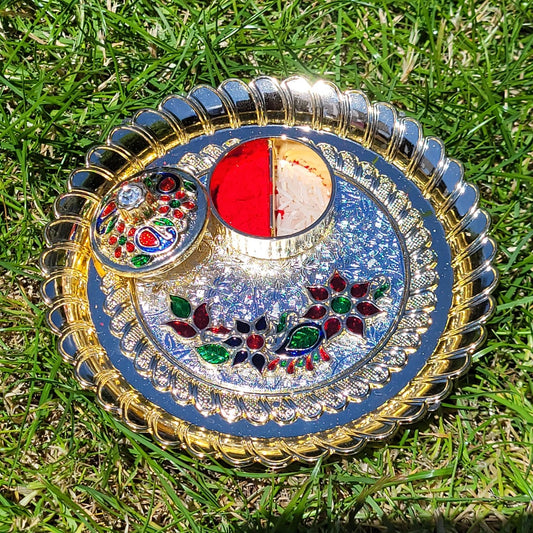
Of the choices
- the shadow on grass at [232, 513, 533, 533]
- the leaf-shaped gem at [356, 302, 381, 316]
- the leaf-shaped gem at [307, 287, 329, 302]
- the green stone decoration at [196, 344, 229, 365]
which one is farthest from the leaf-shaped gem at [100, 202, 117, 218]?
the shadow on grass at [232, 513, 533, 533]

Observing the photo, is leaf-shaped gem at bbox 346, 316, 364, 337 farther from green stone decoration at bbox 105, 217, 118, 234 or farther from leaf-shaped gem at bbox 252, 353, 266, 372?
green stone decoration at bbox 105, 217, 118, 234

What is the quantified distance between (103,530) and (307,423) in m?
0.45

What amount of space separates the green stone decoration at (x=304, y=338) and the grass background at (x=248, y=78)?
0.79ft

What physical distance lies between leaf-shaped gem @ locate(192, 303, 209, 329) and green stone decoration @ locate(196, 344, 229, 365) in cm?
5

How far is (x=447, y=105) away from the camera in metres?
1.97

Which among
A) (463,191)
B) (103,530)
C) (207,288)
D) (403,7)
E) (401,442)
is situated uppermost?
(403,7)

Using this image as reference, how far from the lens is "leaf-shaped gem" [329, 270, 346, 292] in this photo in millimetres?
1578

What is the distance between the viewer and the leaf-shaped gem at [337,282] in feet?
5.18

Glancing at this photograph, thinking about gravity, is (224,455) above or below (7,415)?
above

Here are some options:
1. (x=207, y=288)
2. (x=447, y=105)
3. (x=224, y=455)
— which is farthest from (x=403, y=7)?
(x=224, y=455)

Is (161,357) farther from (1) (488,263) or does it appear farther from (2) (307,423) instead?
(1) (488,263)

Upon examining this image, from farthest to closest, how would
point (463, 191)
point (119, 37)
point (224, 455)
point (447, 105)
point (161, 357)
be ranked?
point (119, 37)
point (447, 105)
point (463, 191)
point (161, 357)
point (224, 455)

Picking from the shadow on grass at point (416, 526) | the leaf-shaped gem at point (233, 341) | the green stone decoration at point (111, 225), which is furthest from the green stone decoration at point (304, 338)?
the green stone decoration at point (111, 225)

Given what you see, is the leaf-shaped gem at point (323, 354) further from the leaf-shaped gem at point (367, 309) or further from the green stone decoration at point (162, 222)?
the green stone decoration at point (162, 222)
